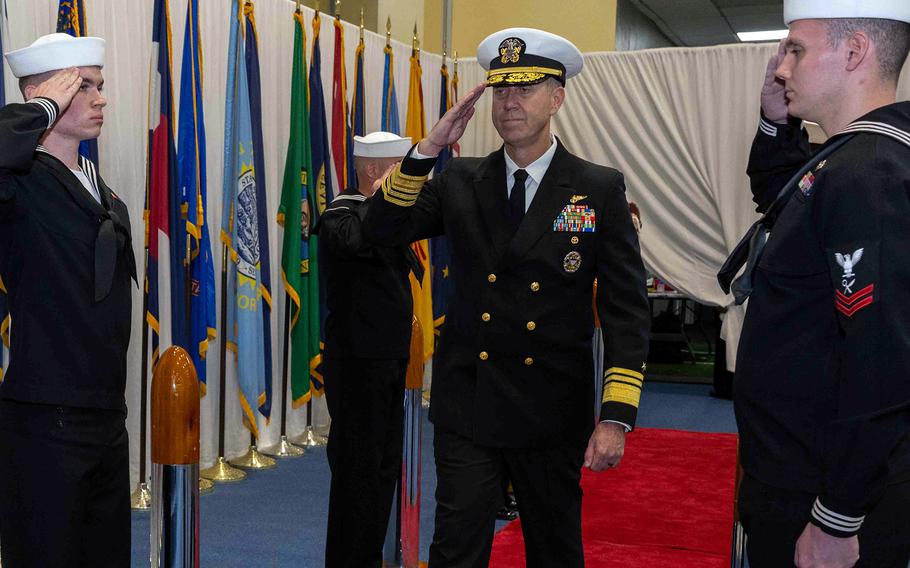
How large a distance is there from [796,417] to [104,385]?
5.64 ft

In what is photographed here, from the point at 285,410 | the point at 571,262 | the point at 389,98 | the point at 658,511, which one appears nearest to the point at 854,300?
the point at 571,262

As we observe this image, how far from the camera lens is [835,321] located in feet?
5.07

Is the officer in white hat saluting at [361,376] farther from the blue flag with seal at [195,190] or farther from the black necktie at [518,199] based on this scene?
the blue flag with seal at [195,190]

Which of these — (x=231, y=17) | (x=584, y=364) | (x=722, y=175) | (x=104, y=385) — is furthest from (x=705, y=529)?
(x=722, y=175)

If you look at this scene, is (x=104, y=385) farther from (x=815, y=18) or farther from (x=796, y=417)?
(x=815, y=18)

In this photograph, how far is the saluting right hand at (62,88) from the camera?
251 centimetres

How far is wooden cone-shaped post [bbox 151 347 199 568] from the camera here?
145 cm

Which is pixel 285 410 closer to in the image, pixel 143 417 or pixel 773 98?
pixel 143 417

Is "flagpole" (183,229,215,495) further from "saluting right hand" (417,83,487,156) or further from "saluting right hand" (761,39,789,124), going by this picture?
"saluting right hand" (761,39,789,124)

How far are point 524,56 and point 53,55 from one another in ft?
4.36

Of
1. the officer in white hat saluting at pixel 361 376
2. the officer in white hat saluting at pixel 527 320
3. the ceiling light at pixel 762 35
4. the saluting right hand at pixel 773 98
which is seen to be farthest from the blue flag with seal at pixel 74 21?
the ceiling light at pixel 762 35

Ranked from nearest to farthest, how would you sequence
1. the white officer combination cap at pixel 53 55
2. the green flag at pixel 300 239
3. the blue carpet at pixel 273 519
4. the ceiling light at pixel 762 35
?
the white officer combination cap at pixel 53 55 → the blue carpet at pixel 273 519 → the green flag at pixel 300 239 → the ceiling light at pixel 762 35

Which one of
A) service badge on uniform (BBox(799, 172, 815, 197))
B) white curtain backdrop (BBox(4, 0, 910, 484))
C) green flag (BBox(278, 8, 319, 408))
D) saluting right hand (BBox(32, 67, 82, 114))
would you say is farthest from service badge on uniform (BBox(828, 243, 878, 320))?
white curtain backdrop (BBox(4, 0, 910, 484))

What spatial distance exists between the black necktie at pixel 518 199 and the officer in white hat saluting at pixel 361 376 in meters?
0.92
